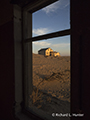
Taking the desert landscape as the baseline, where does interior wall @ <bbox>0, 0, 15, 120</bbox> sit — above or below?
above

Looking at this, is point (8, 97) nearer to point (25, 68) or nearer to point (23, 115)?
point (23, 115)

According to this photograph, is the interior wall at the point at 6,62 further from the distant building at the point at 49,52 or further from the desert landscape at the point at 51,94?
the distant building at the point at 49,52

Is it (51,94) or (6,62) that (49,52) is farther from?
(6,62)

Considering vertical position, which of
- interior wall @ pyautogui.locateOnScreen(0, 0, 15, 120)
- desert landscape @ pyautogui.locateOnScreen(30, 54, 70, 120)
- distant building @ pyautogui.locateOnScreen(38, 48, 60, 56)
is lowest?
desert landscape @ pyautogui.locateOnScreen(30, 54, 70, 120)
